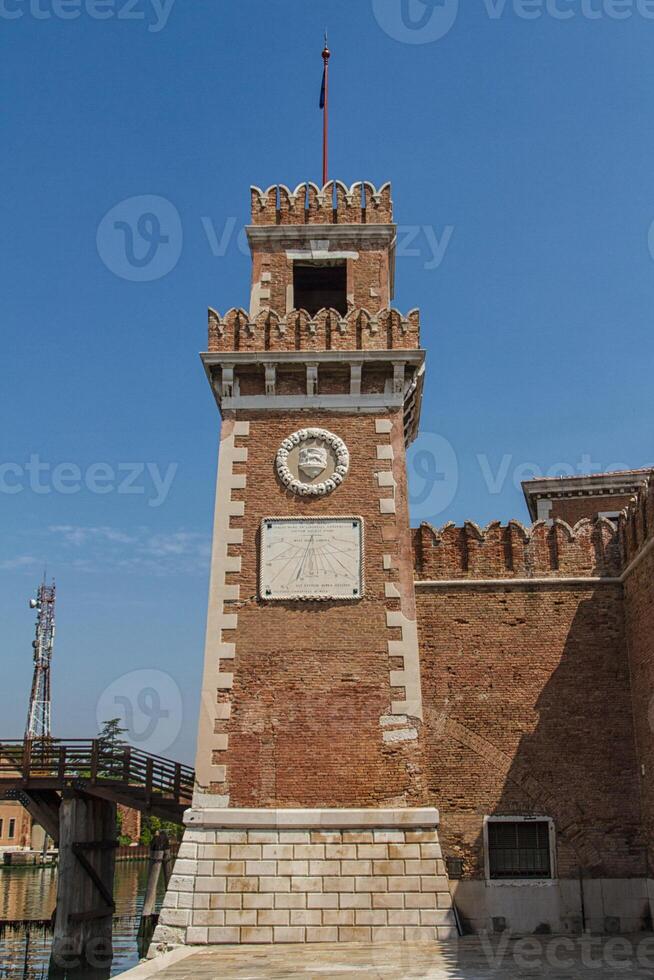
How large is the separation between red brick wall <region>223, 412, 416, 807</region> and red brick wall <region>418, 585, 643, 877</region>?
1850 millimetres

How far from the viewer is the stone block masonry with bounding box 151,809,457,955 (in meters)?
15.5

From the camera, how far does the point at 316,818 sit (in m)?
16.3

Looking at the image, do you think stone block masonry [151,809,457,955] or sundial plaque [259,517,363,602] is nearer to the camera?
stone block masonry [151,809,457,955]

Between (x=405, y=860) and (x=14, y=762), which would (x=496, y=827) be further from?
(x=14, y=762)

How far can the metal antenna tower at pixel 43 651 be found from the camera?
230ft

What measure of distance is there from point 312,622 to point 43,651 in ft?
193

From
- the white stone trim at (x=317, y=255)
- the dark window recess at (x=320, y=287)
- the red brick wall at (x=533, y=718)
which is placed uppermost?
the dark window recess at (x=320, y=287)

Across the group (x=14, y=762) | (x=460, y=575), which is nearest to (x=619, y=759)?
(x=460, y=575)

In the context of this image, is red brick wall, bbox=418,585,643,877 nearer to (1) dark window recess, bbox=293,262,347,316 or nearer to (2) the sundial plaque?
(2) the sundial plaque

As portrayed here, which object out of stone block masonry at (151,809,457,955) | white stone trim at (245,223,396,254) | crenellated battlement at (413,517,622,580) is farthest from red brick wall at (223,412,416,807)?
white stone trim at (245,223,396,254)

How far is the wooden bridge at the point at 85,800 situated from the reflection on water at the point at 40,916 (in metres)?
0.98

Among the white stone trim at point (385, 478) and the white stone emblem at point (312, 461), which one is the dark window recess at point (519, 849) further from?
the white stone emblem at point (312, 461)

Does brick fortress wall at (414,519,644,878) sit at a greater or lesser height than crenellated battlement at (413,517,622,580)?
lesser

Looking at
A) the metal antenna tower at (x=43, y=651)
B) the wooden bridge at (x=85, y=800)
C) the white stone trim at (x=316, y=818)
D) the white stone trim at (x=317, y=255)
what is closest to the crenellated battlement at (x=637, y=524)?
the white stone trim at (x=316, y=818)
